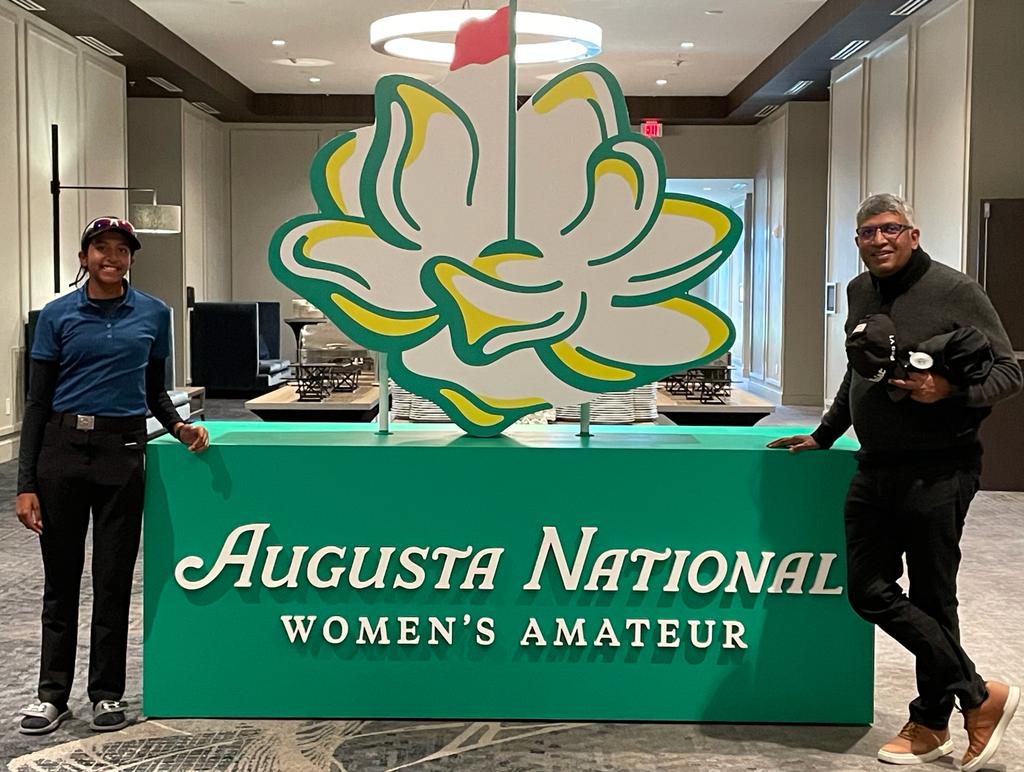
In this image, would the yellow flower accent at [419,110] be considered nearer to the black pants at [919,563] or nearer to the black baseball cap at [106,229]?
the black baseball cap at [106,229]

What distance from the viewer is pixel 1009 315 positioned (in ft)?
25.2

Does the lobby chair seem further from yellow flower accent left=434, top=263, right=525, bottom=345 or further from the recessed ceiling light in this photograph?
yellow flower accent left=434, top=263, right=525, bottom=345

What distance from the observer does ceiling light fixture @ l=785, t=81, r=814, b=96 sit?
12.9 m

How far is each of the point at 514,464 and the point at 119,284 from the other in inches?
47.5

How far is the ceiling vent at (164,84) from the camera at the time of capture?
1291cm

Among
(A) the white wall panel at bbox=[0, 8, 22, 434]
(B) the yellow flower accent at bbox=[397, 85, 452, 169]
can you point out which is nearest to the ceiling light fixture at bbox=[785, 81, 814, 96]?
(A) the white wall panel at bbox=[0, 8, 22, 434]

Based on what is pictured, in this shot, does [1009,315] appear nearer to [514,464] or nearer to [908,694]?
[908,694]

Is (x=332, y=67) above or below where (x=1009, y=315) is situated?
above

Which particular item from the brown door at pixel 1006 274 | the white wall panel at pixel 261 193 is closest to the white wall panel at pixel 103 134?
the white wall panel at pixel 261 193

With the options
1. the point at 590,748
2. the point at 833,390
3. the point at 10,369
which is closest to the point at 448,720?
the point at 590,748

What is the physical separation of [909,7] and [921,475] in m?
7.07

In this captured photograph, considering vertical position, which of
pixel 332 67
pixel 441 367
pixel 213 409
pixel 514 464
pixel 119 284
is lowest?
pixel 213 409

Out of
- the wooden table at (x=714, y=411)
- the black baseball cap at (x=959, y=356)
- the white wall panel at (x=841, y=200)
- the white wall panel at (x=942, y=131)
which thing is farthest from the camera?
the white wall panel at (x=841, y=200)

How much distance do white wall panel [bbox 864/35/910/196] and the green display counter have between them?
276 inches
